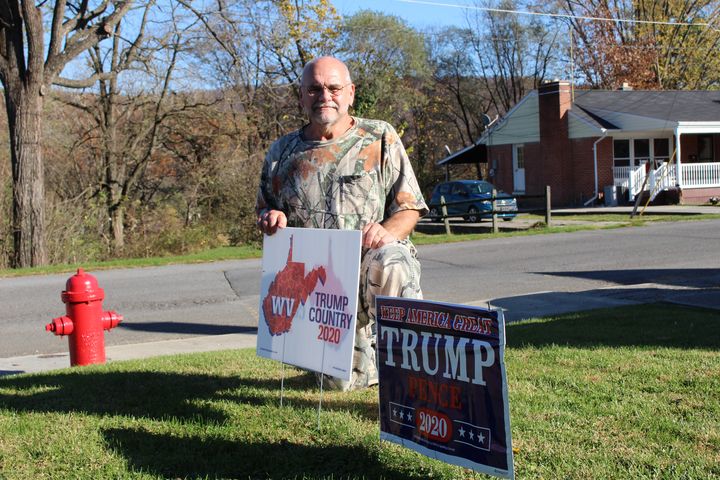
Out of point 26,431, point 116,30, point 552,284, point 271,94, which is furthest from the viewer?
point 271,94

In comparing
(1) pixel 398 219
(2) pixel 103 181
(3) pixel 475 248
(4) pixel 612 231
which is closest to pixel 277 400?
(1) pixel 398 219

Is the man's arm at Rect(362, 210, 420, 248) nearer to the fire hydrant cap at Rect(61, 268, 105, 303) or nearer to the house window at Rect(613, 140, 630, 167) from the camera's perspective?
the fire hydrant cap at Rect(61, 268, 105, 303)

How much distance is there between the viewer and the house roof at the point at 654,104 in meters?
33.2

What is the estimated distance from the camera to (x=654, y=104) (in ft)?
116

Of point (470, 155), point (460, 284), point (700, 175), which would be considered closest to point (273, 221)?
point (460, 284)

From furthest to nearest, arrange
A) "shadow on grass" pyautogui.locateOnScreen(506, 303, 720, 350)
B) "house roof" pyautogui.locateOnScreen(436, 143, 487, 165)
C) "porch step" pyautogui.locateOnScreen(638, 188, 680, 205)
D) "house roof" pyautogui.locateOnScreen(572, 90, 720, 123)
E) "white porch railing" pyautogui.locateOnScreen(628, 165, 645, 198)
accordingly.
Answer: "house roof" pyautogui.locateOnScreen(436, 143, 487, 165)
"house roof" pyautogui.locateOnScreen(572, 90, 720, 123)
"white porch railing" pyautogui.locateOnScreen(628, 165, 645, 198)
"porch step" pyautogui.locateOnScreen(638, 188, 680, 205)
"shadow on grass" pyautogui.locateOnScreen(506, 303, 720, 350)

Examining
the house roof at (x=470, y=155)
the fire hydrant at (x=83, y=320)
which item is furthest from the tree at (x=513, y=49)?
the fire hydrant at (x=83, y=320)

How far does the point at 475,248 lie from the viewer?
1784cm

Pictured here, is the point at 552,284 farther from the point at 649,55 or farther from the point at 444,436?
the point at 649,55

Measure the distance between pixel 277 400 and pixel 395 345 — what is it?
1.49 metres

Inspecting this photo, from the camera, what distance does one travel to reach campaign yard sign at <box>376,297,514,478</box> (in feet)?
10.1

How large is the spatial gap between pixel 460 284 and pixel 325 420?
7.97 metres

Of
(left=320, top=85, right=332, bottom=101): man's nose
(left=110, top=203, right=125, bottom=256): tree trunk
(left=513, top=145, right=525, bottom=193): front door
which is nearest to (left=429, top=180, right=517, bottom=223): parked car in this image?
(left=513, top=145, right=525, bottom=193): front door

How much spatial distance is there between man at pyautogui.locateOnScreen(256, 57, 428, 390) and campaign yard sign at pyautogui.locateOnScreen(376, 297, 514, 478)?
81 cm
